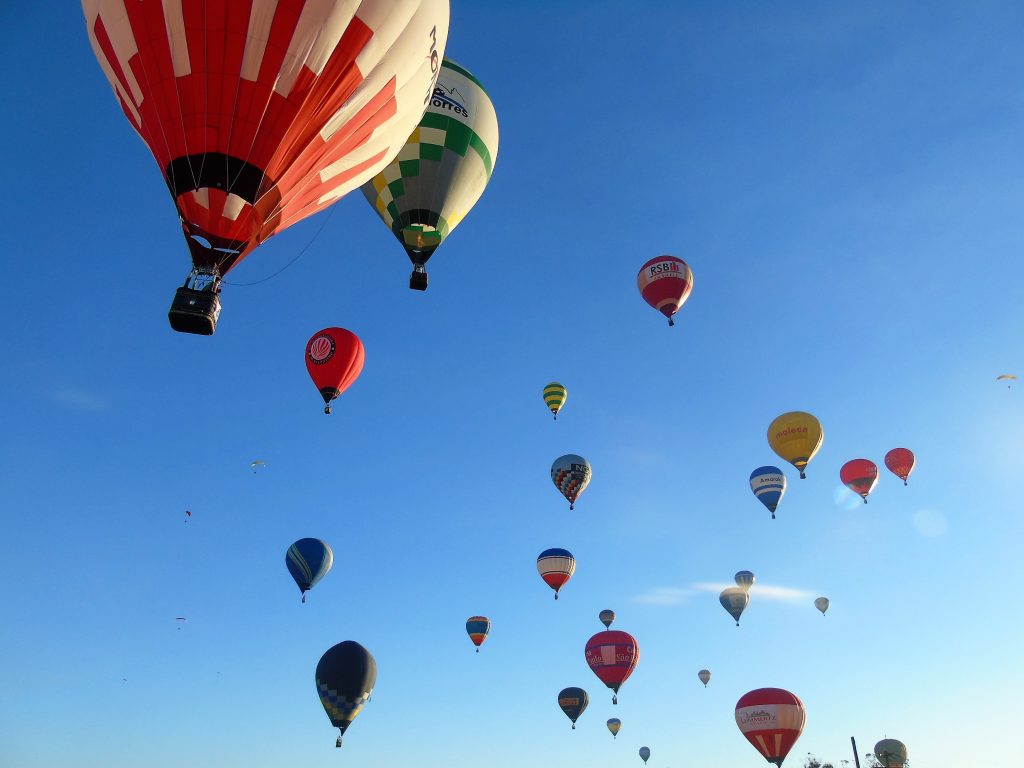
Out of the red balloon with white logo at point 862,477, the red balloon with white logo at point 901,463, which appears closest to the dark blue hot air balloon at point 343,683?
the red balloon with white logo at point 862,477

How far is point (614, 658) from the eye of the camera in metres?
30.5

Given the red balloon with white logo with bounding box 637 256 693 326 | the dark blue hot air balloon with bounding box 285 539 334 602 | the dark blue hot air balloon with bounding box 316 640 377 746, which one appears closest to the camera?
the dark blue hot air balloon with bounding box 316 640 377 746

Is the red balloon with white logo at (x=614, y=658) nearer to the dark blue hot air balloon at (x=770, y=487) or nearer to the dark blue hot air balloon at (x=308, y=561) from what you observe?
the dark blue hot air balloon at (x=770, y=487)

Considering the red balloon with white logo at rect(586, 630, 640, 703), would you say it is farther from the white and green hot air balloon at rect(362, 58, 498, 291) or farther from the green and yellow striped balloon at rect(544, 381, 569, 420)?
the white and green hot air balloon at rect(362, 58, 498, 291)

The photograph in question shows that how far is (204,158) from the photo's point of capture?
9.10 meters

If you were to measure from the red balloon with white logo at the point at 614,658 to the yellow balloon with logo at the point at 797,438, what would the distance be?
1056 cm

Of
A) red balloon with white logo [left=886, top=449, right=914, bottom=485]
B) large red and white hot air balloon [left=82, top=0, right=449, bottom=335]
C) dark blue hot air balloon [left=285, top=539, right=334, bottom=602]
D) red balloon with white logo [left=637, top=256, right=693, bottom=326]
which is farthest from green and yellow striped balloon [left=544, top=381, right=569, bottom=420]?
large red and white hot air balloon [left=82, top=0, right=449, bottom=335]

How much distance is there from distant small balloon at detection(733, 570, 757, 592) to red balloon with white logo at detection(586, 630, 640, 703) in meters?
9.58

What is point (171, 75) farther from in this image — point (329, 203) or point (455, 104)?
point (455, 104)

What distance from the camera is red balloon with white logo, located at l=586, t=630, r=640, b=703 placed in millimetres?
30297

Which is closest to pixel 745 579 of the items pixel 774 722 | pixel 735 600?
pixel 735 600

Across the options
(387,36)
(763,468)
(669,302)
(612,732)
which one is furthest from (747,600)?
(387,36)

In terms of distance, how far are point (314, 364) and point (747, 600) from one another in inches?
1120

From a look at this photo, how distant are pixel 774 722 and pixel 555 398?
15291 millimetres
